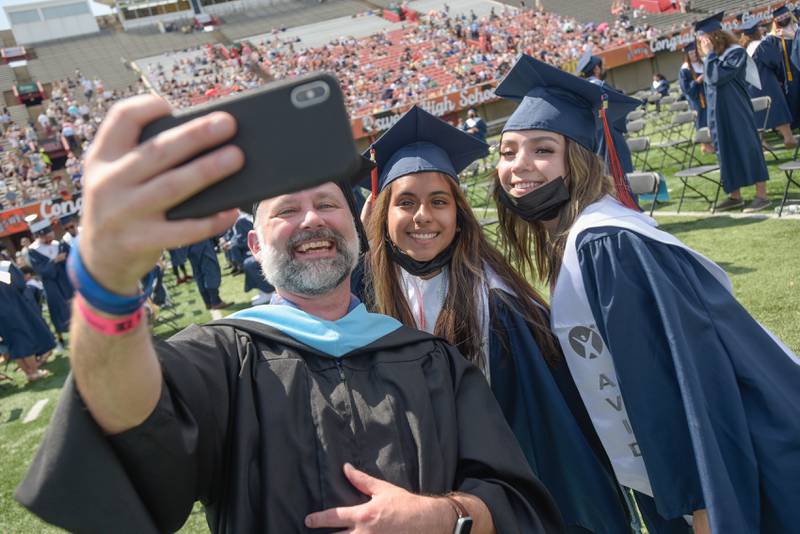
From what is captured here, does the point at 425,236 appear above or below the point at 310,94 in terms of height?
below

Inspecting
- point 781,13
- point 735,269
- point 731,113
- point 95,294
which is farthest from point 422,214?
point 781,13

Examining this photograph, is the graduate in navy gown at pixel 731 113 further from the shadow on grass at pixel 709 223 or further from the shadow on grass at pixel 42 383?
the shadow on grass at pixel 42 383

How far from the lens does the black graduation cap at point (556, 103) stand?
2506 millimetres

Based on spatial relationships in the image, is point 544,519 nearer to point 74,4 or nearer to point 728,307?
point 728,307

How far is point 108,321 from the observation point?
3.15ft

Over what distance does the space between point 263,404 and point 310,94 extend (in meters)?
0.80

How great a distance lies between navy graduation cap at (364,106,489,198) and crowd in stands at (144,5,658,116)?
86.2ft

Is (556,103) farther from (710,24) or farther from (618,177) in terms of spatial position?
(710,24)

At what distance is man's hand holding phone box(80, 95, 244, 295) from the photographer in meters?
0.85

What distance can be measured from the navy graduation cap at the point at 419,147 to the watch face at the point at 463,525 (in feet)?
5.26

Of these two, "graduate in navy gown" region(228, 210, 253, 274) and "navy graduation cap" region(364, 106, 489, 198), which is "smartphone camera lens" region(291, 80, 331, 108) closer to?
"navy graduation cap" region(364, 106, 489, 198)

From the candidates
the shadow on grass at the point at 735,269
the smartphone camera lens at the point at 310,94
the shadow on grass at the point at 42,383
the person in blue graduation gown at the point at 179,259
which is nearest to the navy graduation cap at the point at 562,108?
the smartphone camera lens at the point at 310,94

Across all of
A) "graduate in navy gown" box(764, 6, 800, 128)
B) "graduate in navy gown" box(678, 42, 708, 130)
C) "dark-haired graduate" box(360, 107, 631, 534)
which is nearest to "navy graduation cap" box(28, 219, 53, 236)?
"dark-haired graduate" box(360, 107, 631, 534)

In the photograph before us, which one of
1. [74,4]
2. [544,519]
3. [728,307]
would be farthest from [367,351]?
[74,4]
